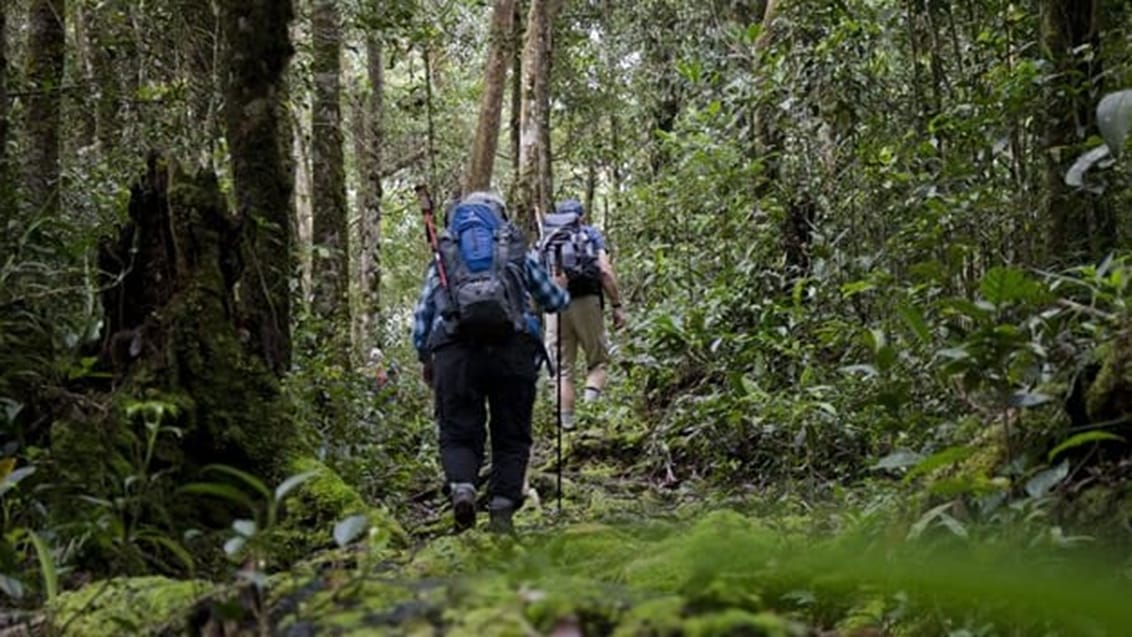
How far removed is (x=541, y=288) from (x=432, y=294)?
1.81 feet

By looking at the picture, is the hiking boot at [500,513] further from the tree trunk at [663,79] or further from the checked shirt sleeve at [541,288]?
the tree trunk at [663,79]

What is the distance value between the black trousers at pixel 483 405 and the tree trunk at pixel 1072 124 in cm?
248

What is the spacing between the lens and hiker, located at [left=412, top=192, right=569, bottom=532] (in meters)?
5.10

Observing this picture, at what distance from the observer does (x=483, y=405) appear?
547cm

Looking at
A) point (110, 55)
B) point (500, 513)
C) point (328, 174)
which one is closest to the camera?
point (500, 513)

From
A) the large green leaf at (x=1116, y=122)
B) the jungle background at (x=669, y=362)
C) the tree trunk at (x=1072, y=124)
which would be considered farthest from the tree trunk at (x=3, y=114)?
the tree trunk at (x=1072, y=124)

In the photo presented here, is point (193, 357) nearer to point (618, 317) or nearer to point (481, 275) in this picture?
point (481, 275)

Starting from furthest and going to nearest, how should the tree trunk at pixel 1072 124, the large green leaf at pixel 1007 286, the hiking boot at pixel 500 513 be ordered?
1. the hiking boot at pixel 500 513
2. the tree trunk at pixel 1072 124
3. the large green leaf at pixel 1007 286

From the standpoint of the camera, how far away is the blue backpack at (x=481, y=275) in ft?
16.5

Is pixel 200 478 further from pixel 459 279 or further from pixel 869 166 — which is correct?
pixel 869 166

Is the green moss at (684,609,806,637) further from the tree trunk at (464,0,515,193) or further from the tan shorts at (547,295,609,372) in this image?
the tree trunk at (464,0,515,193)

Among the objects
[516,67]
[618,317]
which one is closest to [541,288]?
[618,317]

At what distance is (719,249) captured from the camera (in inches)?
362

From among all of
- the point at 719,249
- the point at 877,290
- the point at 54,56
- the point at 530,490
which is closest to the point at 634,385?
the point at 719,249
